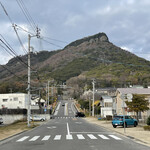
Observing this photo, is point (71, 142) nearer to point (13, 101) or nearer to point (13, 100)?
point (13, 100)

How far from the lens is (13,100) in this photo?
87.9 m

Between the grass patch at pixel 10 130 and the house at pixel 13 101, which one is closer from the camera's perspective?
the grass patch at pixel 10 130

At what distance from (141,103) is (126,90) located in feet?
67.2

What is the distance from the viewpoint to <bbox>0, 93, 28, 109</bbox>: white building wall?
87.4 metres

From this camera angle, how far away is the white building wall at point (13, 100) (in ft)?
287

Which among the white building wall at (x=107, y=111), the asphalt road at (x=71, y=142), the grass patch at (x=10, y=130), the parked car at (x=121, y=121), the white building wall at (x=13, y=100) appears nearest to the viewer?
the asphalt road at (x=71, y=142)

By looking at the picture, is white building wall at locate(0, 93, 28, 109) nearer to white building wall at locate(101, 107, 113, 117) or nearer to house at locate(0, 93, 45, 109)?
house at locate(0, 93, 45, 109)

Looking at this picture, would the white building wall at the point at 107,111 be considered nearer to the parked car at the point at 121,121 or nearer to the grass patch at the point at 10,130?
the parked car at the point at 121,121

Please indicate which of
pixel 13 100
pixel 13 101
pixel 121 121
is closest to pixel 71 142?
pixel 121 121

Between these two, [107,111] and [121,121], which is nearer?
[121,121]

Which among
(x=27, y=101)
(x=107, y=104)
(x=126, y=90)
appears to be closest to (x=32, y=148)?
(x=27, y=101)

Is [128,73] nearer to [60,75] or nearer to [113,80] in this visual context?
A: [113,80]

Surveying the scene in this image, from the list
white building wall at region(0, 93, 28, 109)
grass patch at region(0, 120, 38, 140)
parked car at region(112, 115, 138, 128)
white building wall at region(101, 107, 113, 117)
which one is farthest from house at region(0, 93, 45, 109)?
parked car at region(112, 115, 138, 128)

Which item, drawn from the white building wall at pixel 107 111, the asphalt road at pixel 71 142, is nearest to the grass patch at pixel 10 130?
the asphalt road at pixel 71 142
